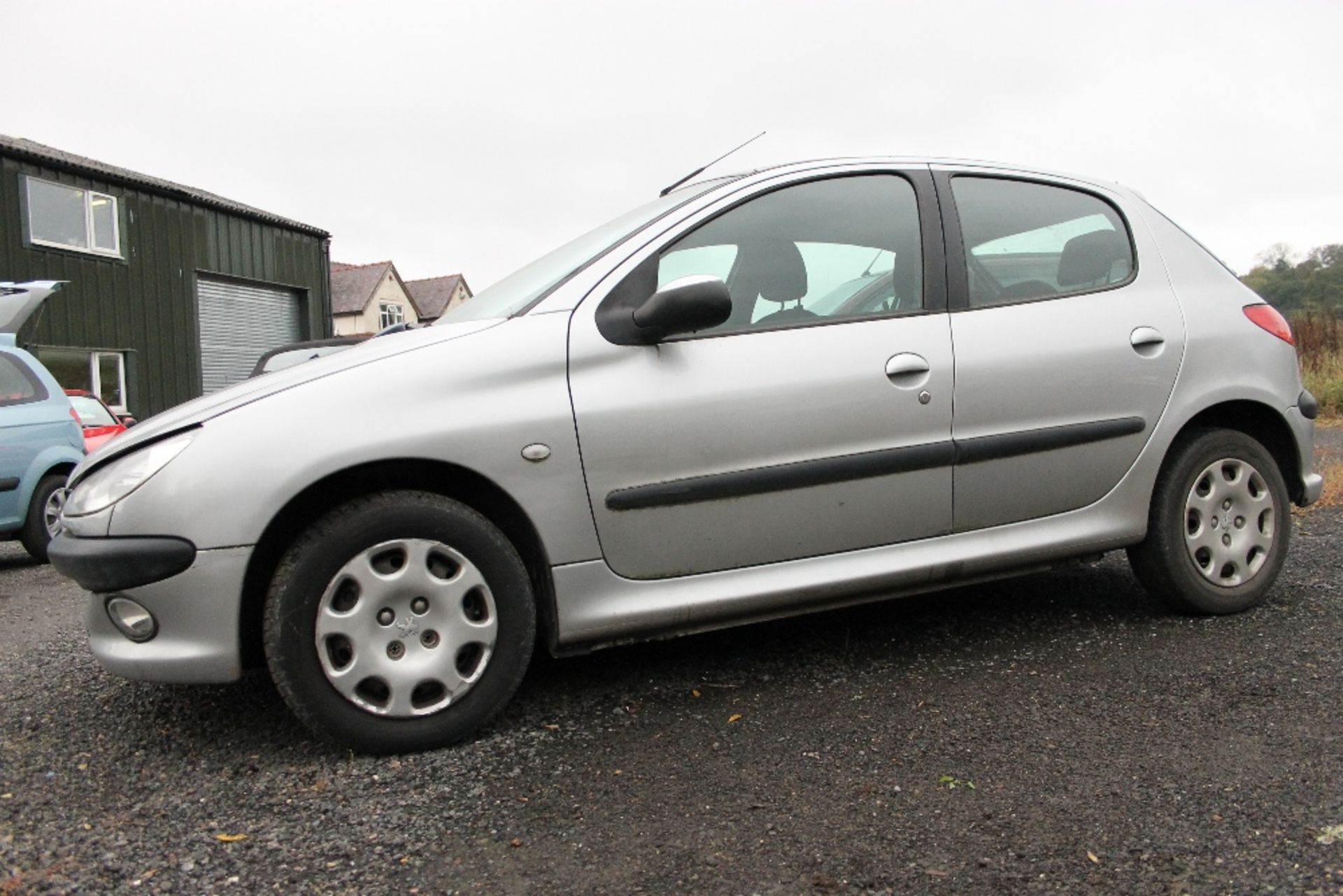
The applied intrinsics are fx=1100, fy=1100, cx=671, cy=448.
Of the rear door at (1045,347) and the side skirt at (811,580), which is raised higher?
the rear door at (1045,347)

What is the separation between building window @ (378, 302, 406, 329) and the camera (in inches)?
2085

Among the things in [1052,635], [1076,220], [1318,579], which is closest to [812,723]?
[1052,635]

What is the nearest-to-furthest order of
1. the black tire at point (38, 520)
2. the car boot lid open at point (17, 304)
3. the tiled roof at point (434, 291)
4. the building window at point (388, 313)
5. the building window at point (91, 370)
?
the black tire at point (38, 520) < the car boot lid open at point (17, 304) < the building window at point (91, 370) < the building window at point (388, 313) < the tiled roof at point (434, 291)

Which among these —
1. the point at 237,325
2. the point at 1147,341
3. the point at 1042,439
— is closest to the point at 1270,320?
the point at 1147,341

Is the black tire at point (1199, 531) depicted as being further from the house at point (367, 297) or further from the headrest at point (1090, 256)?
the house at point (367, 297)

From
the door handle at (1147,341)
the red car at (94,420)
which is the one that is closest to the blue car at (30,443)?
the red car at (94,420)

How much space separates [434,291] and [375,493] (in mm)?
64463

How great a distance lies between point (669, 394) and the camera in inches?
117

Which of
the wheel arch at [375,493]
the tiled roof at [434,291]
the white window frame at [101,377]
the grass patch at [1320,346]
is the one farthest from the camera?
the tiled roof at [434,291]

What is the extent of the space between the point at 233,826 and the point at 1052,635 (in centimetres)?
255

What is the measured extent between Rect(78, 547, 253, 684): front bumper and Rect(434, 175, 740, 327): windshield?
101cm

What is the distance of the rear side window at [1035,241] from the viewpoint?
11.5 ft

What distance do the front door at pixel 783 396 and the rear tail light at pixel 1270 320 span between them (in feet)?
4.22

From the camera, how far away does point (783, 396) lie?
3.07 m
